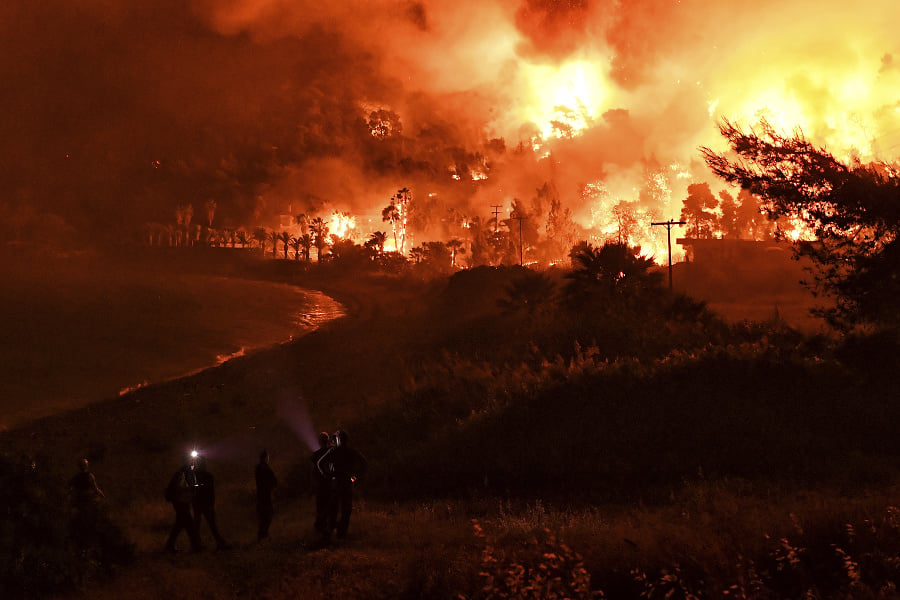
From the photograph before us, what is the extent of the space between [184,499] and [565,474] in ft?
35.4

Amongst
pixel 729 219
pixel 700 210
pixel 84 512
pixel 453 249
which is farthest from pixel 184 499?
pixel 453 249

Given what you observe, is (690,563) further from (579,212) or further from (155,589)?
(579,212)

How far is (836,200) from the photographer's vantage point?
1842 centimetres

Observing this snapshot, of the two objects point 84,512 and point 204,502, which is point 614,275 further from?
point 84,512

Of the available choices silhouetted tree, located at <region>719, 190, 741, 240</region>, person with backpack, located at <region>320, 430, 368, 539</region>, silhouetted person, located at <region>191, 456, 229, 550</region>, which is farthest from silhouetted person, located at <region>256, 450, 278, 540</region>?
silhouetted tree, located at <region>719, 190, 741, 240</region>

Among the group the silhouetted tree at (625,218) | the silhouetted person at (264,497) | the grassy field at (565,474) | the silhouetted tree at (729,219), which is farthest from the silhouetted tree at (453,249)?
A: the silhouetted person at (264,497)

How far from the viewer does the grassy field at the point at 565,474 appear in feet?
38.2

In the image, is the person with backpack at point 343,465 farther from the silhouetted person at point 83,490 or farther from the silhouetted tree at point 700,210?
the silhouetted tree at point 700,210

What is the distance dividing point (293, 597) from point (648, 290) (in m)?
41.4

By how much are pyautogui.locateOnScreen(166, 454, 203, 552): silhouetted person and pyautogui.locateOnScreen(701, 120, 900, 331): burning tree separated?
47.6 feet

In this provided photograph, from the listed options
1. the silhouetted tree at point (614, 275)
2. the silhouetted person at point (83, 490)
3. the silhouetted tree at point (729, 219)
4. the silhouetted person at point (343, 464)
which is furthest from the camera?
the silhouetted tree at point (729, 219)

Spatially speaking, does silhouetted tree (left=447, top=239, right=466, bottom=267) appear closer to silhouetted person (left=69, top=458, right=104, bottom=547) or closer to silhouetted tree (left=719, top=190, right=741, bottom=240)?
silhouetted tree (left=719, top=190, right=741, bottom=240)

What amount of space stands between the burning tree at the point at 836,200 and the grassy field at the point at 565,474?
440 centimetres

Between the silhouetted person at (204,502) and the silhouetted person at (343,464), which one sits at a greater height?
A: the silhouetted person at (343,464)
